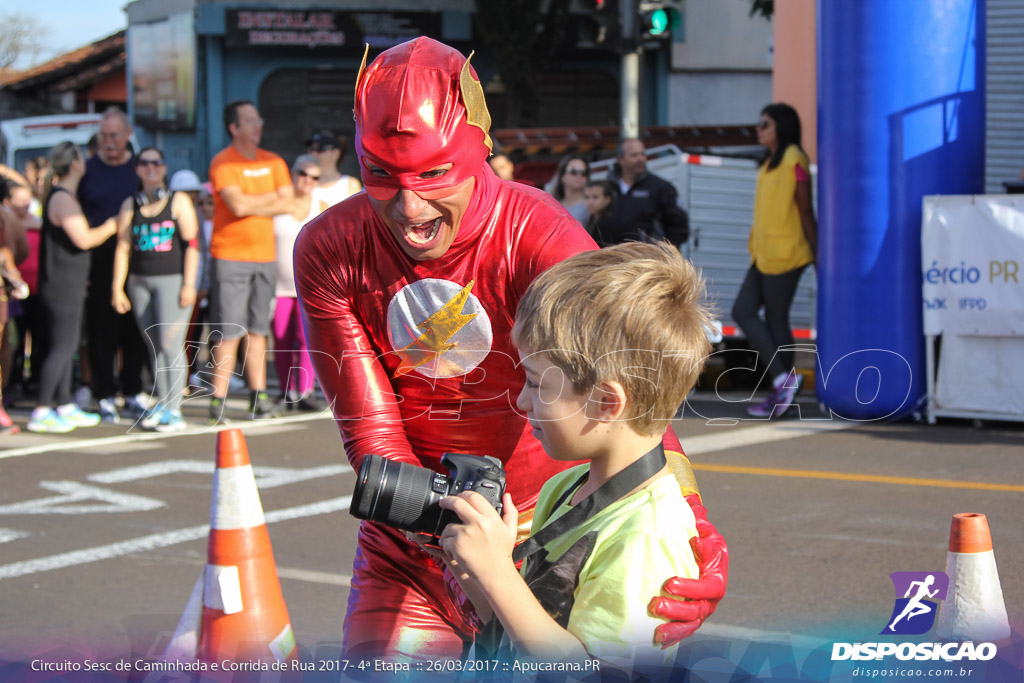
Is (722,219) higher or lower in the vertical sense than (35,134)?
lower

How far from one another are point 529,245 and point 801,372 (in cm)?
728

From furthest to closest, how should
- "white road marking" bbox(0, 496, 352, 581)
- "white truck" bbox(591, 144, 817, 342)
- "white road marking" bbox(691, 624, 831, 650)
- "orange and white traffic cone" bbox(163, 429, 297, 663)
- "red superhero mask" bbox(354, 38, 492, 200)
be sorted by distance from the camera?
1. "white truck" bbox(591, 144, 817, 342)
2. "white road marking" bbox(0, 496, 352, 581)
3. "white road marking" bbox(691, 624, 831, 650)
4. "orange and white traffic cone" bbox(163, 429, 297, 663)
5. "red superhero mask" bbox(354, 38, 492, 200)

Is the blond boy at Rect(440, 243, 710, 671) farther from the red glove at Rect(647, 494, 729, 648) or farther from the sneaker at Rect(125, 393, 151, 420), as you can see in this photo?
the sneaker at Rect(125, 393, 151, 420)

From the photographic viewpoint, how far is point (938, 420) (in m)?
8.16

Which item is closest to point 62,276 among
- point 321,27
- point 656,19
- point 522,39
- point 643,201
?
point 643,201

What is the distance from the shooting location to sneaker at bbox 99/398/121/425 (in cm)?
882

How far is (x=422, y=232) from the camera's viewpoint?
265 centimetres

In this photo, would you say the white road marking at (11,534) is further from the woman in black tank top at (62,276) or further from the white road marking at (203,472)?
the woman in black tank top at (62,276)

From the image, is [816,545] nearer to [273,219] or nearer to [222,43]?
[273,219]

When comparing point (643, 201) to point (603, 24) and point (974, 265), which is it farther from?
point (603, 24)

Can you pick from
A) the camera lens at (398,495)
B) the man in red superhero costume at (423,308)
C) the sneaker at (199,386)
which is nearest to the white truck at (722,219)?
the sneaker at (199,386)

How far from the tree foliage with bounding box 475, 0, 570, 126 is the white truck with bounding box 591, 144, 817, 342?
37.2 feet

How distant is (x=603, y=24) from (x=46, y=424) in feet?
21.6

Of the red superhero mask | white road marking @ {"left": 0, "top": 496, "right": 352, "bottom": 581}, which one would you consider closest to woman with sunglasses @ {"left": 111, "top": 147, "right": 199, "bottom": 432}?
white road marking @ {"left": 0, "top": 496, "right": 352, "bottom": 581}
